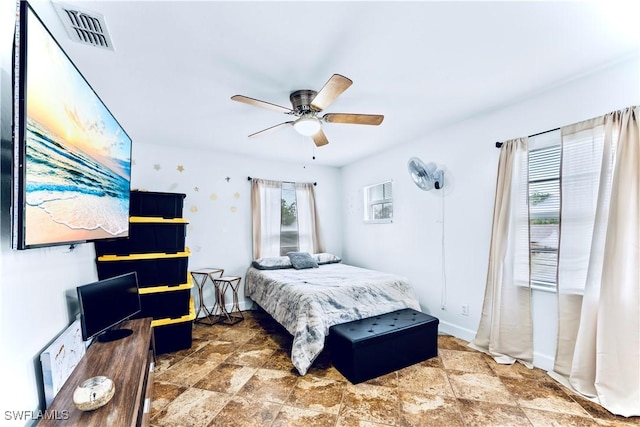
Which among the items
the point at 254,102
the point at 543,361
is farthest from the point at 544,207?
the point at 254,102

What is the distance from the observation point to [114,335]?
73.4 inches

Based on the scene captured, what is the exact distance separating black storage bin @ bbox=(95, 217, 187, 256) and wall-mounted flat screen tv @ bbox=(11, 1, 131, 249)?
100 centimetres

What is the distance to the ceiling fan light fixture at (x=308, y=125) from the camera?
91.0 inches

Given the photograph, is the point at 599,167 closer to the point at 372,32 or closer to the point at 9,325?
the point at 372,32

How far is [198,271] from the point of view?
12.7ft

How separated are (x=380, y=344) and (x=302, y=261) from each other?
2009 millimetres

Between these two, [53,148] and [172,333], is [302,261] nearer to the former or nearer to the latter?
[172,333]

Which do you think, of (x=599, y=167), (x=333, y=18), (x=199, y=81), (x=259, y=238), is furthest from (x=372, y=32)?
(x=259, y=238)

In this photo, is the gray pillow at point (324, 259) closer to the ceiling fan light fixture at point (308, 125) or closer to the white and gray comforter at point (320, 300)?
A: the white and gray comforter at point (320, 300)

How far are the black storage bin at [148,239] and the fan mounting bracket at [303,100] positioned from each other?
1645 millimetres

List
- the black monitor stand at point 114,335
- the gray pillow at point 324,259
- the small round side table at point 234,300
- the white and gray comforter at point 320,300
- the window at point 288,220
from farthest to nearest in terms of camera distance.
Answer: the window at point 288,220 → the gray pillow at point 324,259 → the small round side table at point 234,300 → the white and gray comforter at point 320,300 → the black monitor stand at point 114,335

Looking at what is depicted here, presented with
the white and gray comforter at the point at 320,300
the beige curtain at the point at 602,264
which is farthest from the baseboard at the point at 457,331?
the beige curtain at the point at 602,264

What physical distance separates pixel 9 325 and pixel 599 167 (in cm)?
352

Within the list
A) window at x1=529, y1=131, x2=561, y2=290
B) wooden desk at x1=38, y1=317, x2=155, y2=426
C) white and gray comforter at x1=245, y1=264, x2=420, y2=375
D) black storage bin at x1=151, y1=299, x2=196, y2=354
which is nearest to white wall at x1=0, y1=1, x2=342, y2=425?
wooden desk at x1=38, y1=317, x2=155, y2=426
